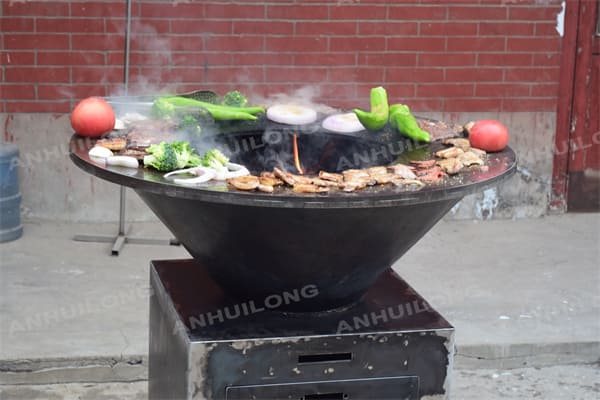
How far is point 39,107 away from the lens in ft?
21.0

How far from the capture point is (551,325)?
5254 millimetres

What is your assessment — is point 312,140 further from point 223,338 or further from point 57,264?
point 57,264

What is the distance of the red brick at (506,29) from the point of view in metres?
6.74

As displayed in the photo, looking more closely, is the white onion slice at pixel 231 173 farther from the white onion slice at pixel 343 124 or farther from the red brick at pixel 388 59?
the red brick at pixel 388 59

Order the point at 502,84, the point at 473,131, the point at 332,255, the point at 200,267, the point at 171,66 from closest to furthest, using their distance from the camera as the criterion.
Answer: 1. the point at 332,255
2. the point at 473,131
3. the point at 200,267
4. the point at 171,66
5. the point at 502,84

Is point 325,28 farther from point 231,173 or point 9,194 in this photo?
point 231,173

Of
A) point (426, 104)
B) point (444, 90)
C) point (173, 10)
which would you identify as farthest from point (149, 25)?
point (444, 90)

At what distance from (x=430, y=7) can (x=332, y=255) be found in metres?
4.04

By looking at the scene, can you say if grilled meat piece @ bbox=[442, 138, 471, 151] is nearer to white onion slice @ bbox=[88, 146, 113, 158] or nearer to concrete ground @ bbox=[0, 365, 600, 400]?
white onion slice @ bbox=[88, 146, 113, 158]

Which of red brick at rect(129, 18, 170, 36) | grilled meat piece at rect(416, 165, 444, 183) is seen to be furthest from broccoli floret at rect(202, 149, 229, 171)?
red brick at rect(129, 18, 170, 36)

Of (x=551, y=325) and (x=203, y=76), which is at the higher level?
(x=203, y=76)

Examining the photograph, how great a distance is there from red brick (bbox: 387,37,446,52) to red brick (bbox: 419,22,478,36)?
42mm

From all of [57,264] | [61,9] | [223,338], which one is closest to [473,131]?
[223,338]

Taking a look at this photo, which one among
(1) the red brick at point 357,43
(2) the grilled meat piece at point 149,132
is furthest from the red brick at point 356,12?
(2) the grilled meat piece at point 149,132
